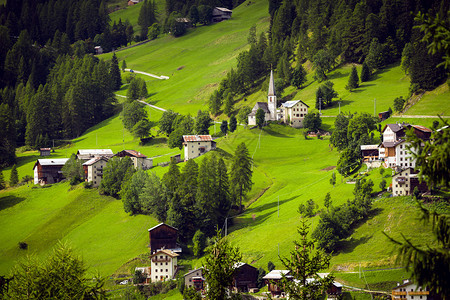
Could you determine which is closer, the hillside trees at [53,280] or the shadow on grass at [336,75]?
the hillside trees at [53,280]

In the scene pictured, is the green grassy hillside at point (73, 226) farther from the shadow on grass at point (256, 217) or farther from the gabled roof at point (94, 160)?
the shadow on grass at point (256, 217)

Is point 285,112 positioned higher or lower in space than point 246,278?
higher

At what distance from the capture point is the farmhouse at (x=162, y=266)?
93.5m

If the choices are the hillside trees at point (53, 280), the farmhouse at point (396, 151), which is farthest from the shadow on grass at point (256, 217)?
the hillside trees at point (53, 280)

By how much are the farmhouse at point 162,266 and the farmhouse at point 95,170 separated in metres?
38.0

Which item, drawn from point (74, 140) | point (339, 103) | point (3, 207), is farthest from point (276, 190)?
point (74, 140)

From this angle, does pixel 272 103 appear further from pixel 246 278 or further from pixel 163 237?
pixel 246 278

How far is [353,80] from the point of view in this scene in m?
153

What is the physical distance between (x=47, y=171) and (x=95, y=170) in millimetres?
16977

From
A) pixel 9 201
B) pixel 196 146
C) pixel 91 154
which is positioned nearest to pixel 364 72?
pixel 196 146

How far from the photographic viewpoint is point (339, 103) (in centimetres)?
14812

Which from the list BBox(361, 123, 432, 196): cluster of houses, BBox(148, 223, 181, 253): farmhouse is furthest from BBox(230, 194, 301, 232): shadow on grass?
BBox(361, 123, 432, 196): cluster of houses

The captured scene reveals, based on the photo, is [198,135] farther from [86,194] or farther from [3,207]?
[3,207]

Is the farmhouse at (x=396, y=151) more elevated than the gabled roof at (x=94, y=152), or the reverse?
the farmhouse at (x=396, y=151)
